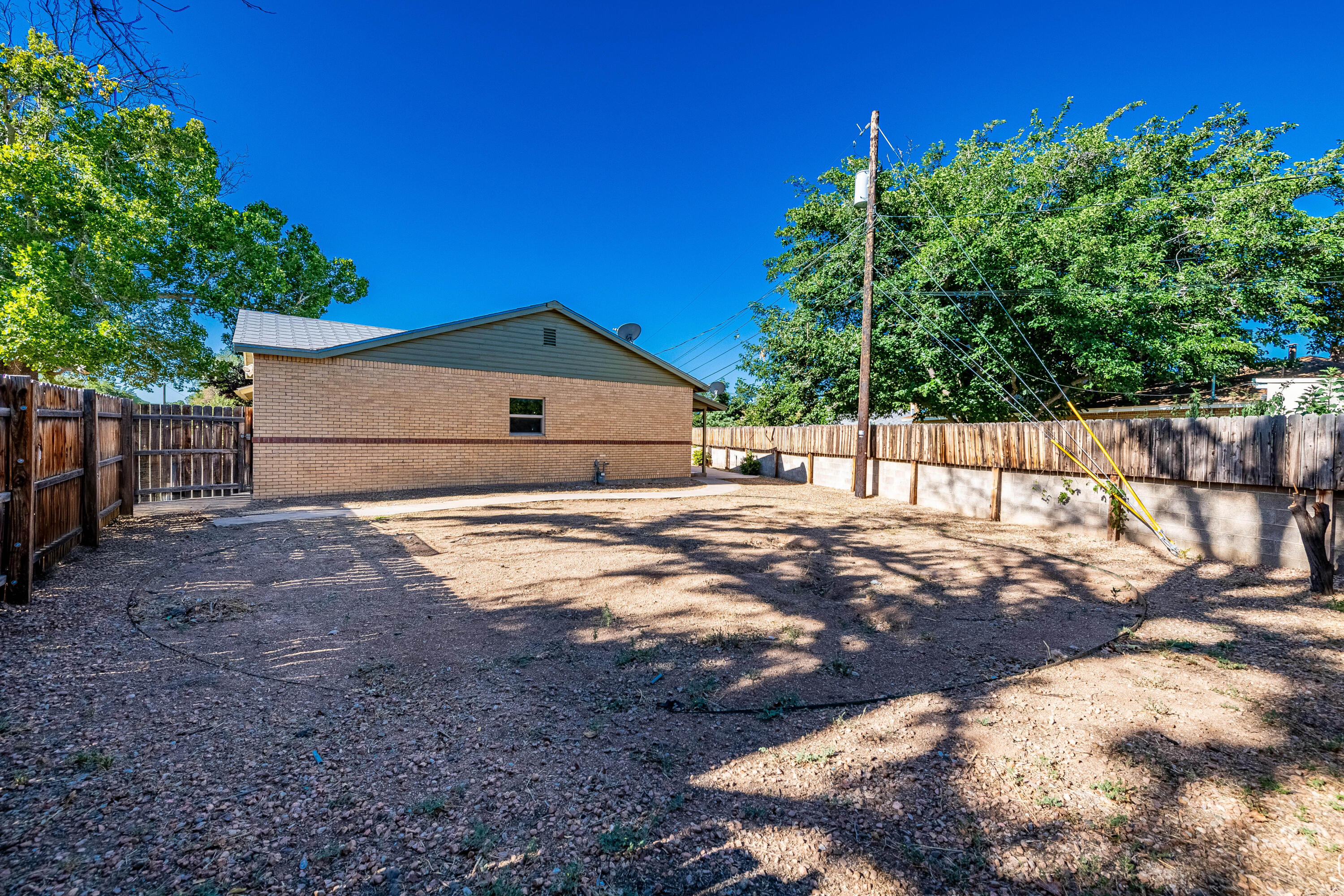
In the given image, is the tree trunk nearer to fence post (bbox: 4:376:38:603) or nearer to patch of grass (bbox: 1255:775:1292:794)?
patch of grass (bbox: 1255:775:1292:794)

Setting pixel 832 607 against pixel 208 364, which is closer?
pixel 832 607

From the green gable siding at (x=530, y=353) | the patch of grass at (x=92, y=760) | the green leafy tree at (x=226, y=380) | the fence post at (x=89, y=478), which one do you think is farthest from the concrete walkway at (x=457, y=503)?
the green leafy tree at (x=226, y=380)

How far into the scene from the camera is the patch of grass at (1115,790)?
232 cm

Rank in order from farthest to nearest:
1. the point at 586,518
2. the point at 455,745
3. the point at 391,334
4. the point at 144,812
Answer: the point at 391,334
the point at 586,518
the point at 455,745
the point at 144,812

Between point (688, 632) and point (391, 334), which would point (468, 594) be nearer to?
point (688, 632)

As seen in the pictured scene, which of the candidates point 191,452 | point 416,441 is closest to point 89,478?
point 191,452

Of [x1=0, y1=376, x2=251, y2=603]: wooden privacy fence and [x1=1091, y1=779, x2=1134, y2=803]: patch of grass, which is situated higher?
[x1=0, y1=376, x2=251, y2=603]: wooden privacy fence

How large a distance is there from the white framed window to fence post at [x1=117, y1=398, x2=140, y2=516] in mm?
7599

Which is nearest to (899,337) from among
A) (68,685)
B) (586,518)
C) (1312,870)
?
(586,518)

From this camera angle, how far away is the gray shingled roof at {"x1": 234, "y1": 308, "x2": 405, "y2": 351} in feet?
39.5

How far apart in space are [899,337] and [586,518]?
12508mm

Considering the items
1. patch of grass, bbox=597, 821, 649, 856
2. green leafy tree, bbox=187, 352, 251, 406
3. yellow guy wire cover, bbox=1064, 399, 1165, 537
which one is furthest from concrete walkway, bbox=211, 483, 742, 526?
green leafy tree, bbox=187, 352, 251, 406

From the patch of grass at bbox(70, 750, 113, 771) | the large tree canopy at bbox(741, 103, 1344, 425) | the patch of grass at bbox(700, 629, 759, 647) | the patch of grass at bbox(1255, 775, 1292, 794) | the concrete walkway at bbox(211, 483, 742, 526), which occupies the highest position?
the large tree canopy at bbox(741, 103, 1344, 425)

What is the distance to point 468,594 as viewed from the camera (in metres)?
5.18
